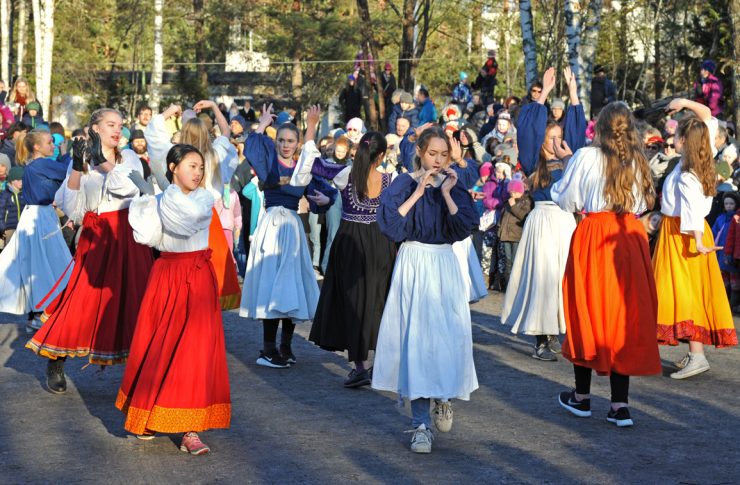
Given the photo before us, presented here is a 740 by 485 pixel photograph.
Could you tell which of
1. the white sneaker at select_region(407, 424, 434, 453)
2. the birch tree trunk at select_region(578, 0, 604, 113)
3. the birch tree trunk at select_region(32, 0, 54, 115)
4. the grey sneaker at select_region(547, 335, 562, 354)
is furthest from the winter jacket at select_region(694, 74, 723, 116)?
the birch tree trunk at select_region(32, 0, 54, 115)

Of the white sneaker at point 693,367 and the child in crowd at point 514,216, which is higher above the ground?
the child in crowd at point 514,216

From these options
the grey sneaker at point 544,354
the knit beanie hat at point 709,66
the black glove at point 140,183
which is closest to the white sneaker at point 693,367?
the grey sneaker at point 544,354

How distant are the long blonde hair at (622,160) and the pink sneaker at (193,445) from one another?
9.85ft

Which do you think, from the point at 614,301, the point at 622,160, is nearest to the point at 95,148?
the point at 622,160

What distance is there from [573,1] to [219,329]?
1236 centimetres

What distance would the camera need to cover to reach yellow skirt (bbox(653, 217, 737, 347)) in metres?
9.01

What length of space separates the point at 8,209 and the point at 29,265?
388 centimetres

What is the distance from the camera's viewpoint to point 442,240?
7.00 meters

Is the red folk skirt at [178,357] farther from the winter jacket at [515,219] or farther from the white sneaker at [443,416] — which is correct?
the winter jacket at [515,219]

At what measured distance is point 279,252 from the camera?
9.75 metres

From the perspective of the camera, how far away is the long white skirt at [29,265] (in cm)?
1090

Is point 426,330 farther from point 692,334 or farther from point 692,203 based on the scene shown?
point 692,334

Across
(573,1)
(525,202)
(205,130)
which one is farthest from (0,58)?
(205,130)

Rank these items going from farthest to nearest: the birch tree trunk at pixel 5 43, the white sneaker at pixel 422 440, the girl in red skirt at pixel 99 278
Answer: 1. the birch tree trunk at pixel 5 43
2. the girl in red skirt at pixel 99 278
3. the white sneaker at pixel 422 440
